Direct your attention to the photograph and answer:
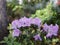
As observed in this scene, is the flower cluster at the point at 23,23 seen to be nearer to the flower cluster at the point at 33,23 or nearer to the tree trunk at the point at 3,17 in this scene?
the flower cluster at the point at 33,23

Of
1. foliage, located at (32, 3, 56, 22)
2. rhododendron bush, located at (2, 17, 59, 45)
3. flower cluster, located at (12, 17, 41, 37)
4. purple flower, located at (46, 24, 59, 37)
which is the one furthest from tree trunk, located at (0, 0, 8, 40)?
purple flower, located at (46, 24, 59, 37)

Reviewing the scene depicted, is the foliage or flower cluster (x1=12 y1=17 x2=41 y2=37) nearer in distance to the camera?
flower cluster (x1=12 y1=17 x2=41 y2=37)

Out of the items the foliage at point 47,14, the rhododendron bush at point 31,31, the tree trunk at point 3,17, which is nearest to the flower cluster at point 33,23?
the rhododendron bush at point 31,31

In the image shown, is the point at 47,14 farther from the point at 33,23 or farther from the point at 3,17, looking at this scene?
the point at 33,23

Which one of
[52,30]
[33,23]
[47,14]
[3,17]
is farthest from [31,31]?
[47,14]

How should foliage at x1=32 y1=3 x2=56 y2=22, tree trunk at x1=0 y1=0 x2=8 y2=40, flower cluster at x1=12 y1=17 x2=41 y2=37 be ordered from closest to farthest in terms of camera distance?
flower cluster at x1=12 y1=17 x2=41 y2=37
tree trunk at x1=0 y1=0 x2=8 y2=40
foliage at x1=32 y1=3 x2=56 y2=22

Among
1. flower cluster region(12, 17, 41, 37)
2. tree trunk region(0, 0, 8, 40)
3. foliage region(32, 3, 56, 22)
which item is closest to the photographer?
flower cluster region(12, 17, 41, 37)

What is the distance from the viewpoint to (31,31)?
4.34 meters

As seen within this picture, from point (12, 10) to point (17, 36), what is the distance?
14.1 feet

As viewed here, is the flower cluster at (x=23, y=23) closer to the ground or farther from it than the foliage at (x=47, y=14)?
farther from it

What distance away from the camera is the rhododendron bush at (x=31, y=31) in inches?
169

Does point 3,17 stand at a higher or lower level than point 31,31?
lower

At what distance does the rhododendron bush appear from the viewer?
169 inches

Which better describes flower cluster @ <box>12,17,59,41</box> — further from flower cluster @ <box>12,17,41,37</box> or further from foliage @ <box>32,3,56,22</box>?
foliage @ <box>32,3,56,22</box>
